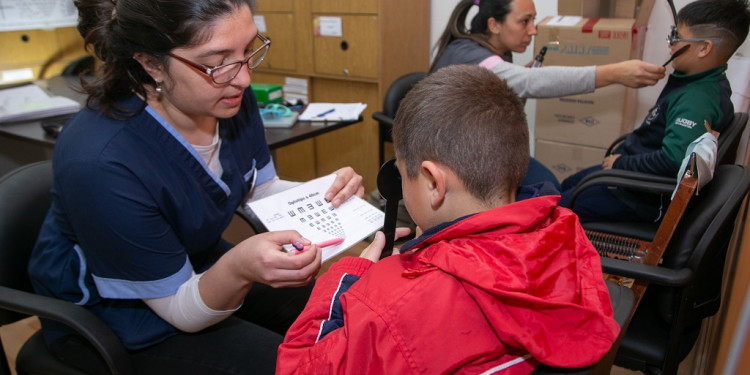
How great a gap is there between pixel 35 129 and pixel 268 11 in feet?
5.50

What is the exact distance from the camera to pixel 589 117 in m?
2.46

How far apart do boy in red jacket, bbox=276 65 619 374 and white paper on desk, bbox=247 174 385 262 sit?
0.85 ft

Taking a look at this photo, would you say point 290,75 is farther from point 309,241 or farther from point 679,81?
→ point 309,241

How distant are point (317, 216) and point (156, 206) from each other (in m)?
0.35

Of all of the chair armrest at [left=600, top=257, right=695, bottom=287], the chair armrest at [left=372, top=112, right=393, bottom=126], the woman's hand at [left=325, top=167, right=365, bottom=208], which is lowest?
the chair armrest at [left=600, top=257, right=695, bottom=287]

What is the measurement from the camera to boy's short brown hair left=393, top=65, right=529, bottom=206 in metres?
0.78

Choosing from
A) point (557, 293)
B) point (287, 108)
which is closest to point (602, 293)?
point (557, 293)

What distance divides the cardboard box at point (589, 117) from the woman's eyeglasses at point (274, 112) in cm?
126

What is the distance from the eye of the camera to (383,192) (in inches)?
37.8

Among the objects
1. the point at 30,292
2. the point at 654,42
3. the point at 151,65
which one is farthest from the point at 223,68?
the point at 654,42

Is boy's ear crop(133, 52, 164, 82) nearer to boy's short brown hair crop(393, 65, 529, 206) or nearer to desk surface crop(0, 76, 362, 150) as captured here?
boy's short brown hair crop(393, 65, 529, 206)

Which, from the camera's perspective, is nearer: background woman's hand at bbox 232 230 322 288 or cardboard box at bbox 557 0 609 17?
background woman's hand at bbox 232 230 322 288

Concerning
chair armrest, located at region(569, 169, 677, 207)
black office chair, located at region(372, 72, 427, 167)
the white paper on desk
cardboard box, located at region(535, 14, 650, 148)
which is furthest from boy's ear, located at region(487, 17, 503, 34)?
the white paper on desk

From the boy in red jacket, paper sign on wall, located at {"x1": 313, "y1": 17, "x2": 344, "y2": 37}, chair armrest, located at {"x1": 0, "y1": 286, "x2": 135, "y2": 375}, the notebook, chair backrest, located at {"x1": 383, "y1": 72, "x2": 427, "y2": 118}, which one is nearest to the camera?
the boy in red jacket
